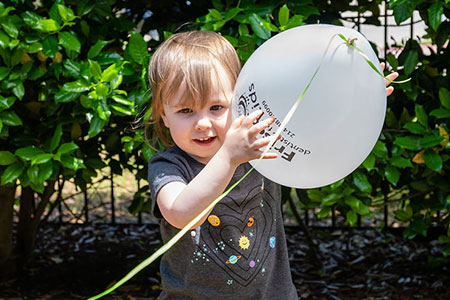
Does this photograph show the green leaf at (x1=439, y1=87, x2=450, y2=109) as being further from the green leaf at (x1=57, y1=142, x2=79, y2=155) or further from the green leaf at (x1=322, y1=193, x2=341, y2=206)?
the green leaf at (x1=57, y1=142, x2=79, y2=155)

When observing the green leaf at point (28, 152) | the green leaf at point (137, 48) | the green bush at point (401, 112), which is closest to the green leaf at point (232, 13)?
the green bush at point (401, 112)

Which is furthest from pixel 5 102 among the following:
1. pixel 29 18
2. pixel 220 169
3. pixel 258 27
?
pixel 220 169

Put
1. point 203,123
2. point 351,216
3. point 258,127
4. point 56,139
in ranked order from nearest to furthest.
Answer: point 258,127 → point 203,123 → point 56,139 → point 351,216

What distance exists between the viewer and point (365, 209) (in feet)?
9.56

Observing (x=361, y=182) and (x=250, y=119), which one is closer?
(x=250, y=119)

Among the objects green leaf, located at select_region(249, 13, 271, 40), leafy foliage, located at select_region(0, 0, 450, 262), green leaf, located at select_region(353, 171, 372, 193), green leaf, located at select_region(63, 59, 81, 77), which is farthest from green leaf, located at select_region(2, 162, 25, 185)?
green leaf, located at select_region(353, 171, 372, 193)

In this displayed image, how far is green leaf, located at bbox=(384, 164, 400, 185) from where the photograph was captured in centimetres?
279

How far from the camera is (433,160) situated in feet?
9.04

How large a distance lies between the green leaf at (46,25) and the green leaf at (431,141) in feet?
5.17

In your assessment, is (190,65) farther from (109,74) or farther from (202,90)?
(109,74)

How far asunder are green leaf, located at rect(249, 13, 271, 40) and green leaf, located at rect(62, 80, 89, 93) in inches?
27.4

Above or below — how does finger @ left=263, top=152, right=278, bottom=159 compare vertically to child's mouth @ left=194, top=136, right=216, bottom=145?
above

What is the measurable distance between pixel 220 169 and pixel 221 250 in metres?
0.44

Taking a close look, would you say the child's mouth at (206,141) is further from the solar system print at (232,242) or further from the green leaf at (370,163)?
the green leaf at (370,163)
